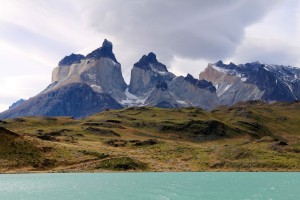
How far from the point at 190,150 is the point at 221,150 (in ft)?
51.0

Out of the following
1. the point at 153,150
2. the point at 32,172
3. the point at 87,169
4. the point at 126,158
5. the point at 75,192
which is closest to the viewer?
the point at 75,192

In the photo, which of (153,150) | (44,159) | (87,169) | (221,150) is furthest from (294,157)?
(44,159)

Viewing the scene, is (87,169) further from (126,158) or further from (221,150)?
(221,150)

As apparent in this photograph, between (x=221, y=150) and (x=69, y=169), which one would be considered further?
(x=221, y=150)

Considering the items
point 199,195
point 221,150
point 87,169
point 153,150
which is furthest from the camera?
point 153,150

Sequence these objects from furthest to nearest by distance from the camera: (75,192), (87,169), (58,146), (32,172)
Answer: (58,146) < (87,169) < (32,172) < (75,192)

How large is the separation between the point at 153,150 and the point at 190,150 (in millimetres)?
18658

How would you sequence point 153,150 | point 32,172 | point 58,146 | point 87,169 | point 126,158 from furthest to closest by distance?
point 153,150 → point 58,146 → point 126,158 → point 87,169 → point 32,172

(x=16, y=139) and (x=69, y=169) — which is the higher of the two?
(x=16, y=139)

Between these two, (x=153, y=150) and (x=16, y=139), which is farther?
(x=153, y=150)

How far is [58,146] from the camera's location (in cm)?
16062

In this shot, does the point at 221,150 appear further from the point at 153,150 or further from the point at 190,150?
the point at 153,150

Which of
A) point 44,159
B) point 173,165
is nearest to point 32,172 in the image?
point 44,159

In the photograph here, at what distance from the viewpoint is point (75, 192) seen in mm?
68375
